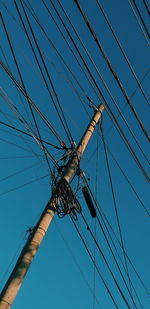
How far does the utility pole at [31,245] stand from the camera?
461cm

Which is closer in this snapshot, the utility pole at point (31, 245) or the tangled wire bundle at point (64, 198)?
the utility pole at point (31, 245)

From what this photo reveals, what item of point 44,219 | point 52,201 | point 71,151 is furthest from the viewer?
point 71,151

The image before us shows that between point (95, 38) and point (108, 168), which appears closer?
point (95, 38)

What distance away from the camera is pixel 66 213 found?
6406 millimetres

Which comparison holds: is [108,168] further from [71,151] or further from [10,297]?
[10,297]

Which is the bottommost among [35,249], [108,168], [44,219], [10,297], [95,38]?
[10,297]

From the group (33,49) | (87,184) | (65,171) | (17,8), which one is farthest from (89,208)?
(17,8)

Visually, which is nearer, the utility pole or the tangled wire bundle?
the utility pole

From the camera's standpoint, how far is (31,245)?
17.3ft

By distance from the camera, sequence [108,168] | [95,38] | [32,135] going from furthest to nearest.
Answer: [108,168]
[32,135]
[95,38]

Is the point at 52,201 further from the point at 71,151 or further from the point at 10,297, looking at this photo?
the point at 10,297

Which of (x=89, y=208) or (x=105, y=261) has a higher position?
(x=89, y=208)

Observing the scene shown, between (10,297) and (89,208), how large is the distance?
2945 mm

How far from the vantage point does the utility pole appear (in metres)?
4.61
